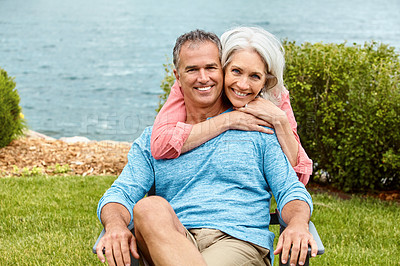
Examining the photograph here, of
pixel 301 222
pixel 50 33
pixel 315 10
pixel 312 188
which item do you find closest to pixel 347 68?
pixel 312 188

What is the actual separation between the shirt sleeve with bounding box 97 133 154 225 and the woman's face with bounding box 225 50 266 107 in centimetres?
59

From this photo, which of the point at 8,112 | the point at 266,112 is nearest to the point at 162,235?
the point at 266,112

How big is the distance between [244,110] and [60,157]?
514cm

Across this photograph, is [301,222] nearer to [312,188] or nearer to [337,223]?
[337,223]

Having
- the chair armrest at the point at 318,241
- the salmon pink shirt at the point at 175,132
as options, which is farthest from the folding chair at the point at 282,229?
the salmon pink shirt at the point at 175,132

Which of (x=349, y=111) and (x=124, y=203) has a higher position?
(x=124, y=203)

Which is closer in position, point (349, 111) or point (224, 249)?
point (224, 249)

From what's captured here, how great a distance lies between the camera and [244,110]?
2.79 meters

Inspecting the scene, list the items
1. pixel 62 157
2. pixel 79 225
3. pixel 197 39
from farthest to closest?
pixel 62 157
pixel 79 225
pixel 197 39

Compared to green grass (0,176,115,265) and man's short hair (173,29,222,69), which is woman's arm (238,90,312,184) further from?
green grass (0,176,115,265)

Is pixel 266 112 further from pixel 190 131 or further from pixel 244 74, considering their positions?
pixel 190 131

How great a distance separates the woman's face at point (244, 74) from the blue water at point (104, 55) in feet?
1.22

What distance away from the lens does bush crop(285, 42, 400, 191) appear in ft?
16.9

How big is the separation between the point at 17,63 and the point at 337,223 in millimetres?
20759
